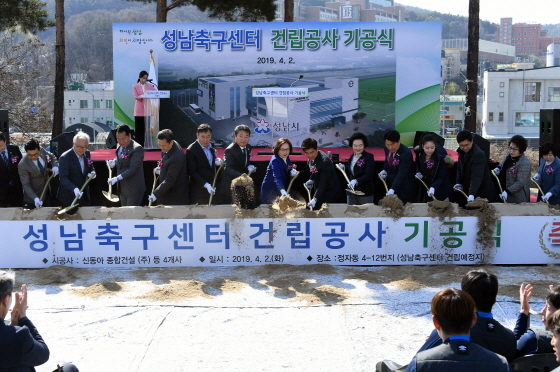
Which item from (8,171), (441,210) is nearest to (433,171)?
(441,210)

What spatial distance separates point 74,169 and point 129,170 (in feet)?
2.08

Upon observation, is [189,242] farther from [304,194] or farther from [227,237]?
[304,194]

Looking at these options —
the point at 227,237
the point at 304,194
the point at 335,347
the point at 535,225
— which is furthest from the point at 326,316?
the point at 304,194

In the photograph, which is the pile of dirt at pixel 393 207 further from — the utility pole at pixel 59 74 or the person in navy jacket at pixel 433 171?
the utility pole at pixel 59 74

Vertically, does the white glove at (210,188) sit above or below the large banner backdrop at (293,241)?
above

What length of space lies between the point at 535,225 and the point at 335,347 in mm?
3041

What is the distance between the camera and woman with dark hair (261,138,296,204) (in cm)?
702

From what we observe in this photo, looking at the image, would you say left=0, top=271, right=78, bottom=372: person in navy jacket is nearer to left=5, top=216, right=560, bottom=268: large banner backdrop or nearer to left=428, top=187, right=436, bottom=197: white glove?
left=5, top=216, right=560, bottom=268: large banner backdrop

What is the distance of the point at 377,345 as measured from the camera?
15.2 feet

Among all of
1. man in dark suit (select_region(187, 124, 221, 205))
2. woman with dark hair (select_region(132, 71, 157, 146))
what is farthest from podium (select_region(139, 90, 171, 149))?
man in dark suit (select_region(187, 124, 221, 205))

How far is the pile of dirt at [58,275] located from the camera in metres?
6.20

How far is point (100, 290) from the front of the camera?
5875mm

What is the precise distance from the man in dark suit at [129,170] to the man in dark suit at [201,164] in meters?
0.55

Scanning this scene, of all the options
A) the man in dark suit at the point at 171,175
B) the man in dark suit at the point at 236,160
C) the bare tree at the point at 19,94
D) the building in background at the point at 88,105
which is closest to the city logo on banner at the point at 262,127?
the man in dark suit at the point at 236,160
